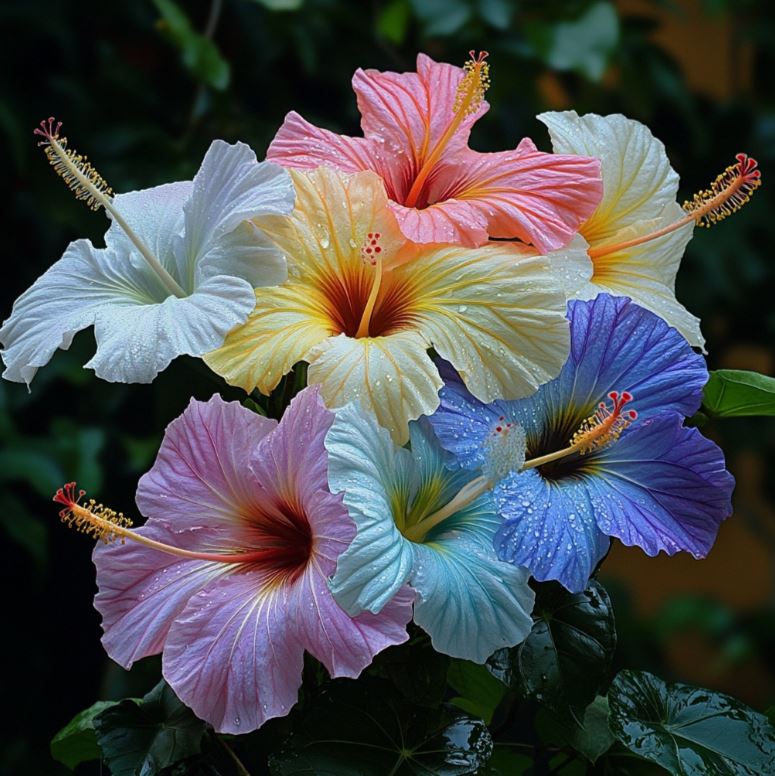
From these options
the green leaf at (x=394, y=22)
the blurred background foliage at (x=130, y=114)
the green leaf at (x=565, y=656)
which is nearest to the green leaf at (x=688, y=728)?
the green leaf at (x=565, y=656)

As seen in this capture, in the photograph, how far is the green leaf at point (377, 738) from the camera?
46 cm

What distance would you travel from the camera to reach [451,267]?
0.48 m

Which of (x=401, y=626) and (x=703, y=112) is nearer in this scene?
(x=401, y=626)

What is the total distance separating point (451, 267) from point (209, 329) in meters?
0.11

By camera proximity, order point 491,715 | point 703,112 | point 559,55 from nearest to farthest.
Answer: point 491,715 → point 559,55 → point 703,112

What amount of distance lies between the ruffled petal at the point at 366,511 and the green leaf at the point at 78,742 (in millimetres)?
232

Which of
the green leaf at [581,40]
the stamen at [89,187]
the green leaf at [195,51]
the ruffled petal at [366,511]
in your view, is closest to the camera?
the ruffled petal at [366,511]

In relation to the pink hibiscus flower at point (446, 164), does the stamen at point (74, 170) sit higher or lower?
higher

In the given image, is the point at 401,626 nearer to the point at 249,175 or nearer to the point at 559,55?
the point at 249,175

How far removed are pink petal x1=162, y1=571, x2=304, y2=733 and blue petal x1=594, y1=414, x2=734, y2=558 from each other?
129 mm

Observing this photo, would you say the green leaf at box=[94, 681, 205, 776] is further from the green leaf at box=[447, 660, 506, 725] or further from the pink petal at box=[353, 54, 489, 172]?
the pink petal at box=[353, 54, 489, 172]

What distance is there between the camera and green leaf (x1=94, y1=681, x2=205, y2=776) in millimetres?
480

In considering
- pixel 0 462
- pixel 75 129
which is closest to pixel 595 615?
pixel 0 462

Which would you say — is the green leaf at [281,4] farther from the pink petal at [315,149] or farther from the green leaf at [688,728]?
the green leaf at [688,728]
